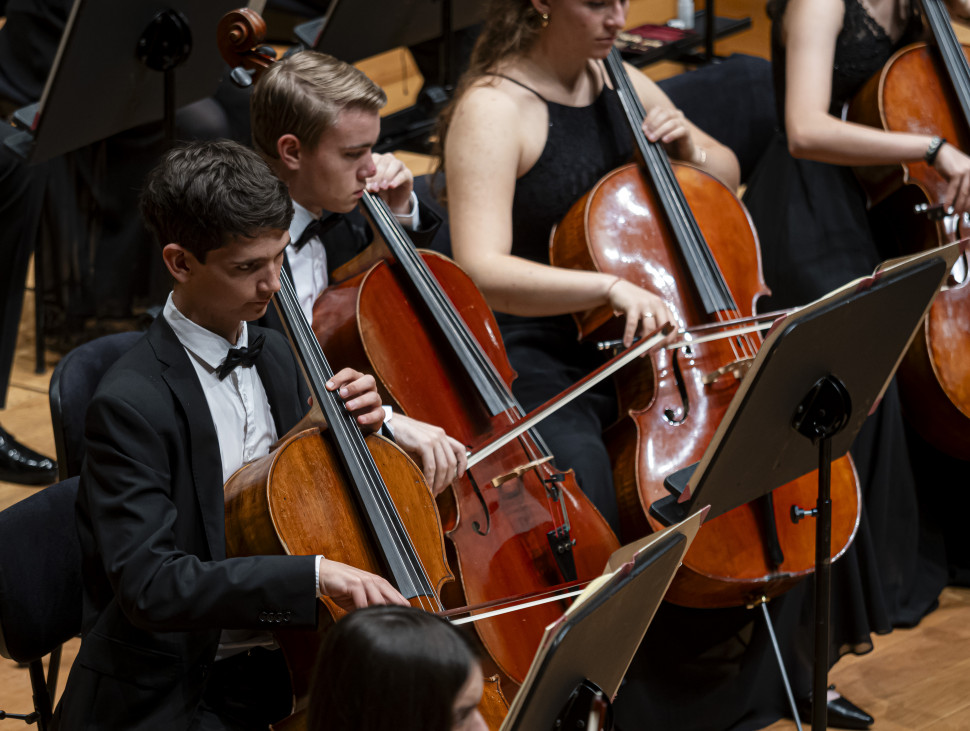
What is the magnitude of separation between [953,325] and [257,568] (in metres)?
1.50

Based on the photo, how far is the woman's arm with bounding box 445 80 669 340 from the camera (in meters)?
2.10

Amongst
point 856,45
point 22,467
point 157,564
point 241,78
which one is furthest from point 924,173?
point 22,467

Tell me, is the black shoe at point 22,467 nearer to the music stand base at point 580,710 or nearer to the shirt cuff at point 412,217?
the shirt cuff at point 412,217

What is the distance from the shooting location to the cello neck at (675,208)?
204 cm

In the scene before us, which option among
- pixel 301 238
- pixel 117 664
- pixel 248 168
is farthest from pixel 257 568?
pixel 301 238

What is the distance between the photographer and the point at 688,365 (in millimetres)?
1978

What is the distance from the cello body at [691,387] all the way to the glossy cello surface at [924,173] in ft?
1.24

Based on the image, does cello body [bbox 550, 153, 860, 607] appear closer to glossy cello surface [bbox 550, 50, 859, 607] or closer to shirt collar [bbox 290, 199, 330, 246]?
glossy cello surface [bbox 550, 50, 859, 607]

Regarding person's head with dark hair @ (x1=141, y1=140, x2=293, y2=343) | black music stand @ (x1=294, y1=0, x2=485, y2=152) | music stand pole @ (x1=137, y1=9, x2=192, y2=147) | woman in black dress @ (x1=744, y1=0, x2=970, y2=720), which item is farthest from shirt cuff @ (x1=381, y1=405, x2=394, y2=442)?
black music stand @ (x1=294, y1=0, x2=485, y2=152)

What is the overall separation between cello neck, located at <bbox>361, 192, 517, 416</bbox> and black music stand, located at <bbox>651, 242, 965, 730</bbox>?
329 mm

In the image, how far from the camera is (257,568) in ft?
4.35

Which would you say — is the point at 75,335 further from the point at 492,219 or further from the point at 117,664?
the point at 117,664

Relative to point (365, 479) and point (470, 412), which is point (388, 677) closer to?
point (365, 479)

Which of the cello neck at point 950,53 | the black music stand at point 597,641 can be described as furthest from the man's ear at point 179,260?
the cello neck at point 950,53
